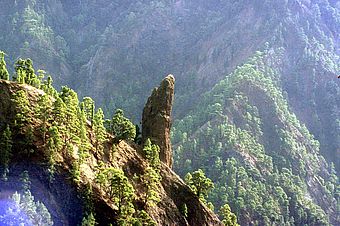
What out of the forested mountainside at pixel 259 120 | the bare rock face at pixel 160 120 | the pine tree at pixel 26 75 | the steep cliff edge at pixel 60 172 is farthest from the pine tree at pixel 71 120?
the forested mountainside at pixel 259 120

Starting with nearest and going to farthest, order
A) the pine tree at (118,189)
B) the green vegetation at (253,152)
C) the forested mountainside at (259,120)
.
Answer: the pine tree at (118,189), the green vegetation at (253,152), the forested mountainside at (259,120)

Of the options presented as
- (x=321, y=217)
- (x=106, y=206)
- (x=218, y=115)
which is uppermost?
(x=218, y=115)

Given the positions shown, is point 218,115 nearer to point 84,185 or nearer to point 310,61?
point 310,61

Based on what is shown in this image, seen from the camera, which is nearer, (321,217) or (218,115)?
(321,217)

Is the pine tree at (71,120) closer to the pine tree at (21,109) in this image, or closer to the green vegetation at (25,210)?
Result: the pine tree at (21,109)

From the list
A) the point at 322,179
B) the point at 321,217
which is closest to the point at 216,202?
the point at 321,217

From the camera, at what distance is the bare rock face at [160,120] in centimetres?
5653

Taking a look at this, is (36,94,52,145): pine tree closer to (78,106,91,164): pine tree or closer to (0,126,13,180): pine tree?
(78,106,91,164): pine tree

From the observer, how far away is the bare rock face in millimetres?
56531

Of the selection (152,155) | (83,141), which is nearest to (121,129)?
(152,155)

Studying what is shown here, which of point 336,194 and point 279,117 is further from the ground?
point 279,117

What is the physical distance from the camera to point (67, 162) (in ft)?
134

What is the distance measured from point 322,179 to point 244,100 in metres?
30.7

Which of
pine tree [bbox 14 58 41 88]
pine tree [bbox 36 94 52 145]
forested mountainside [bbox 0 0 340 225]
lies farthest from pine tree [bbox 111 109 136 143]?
forested mountainside [bbox 0 0 340 225]
